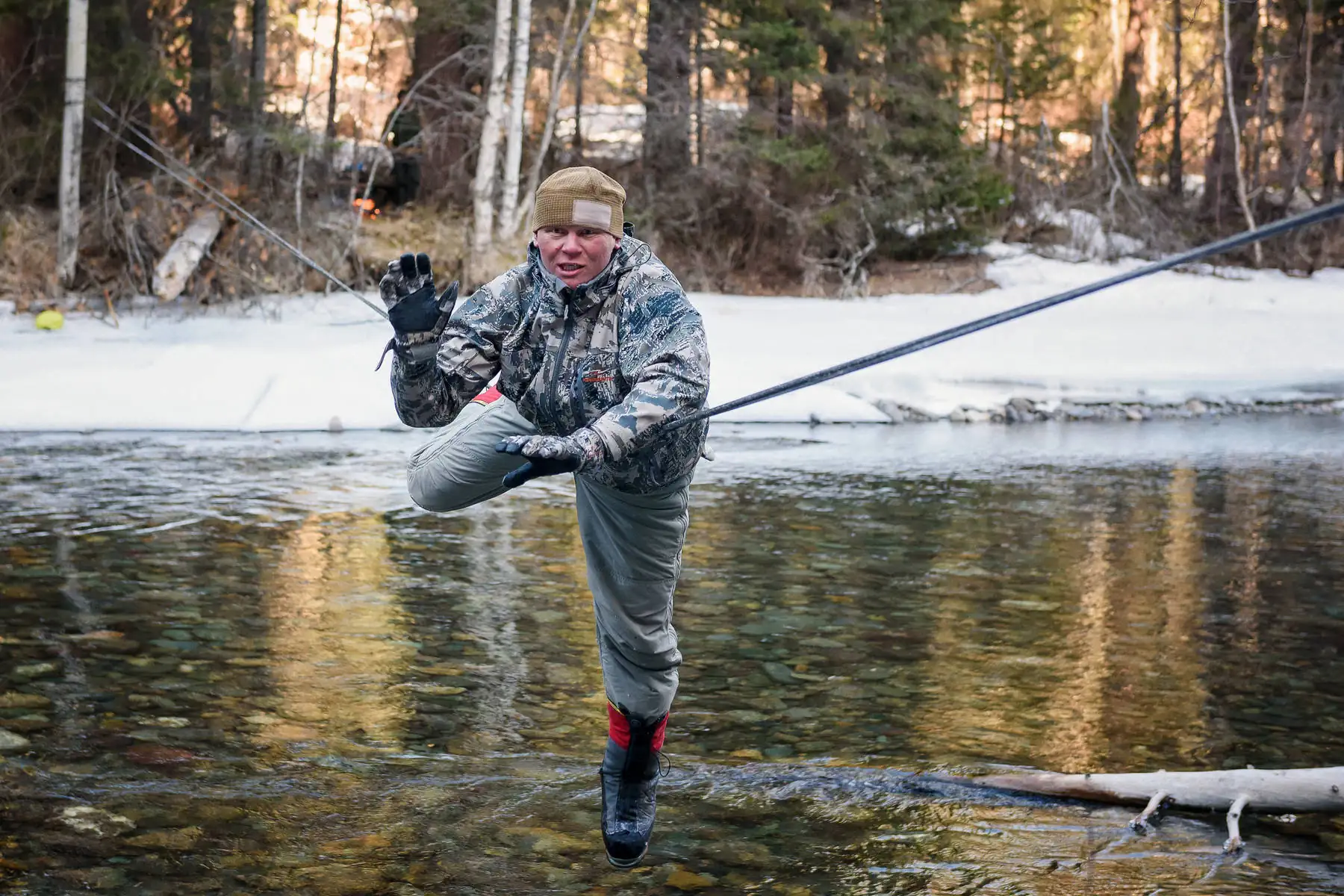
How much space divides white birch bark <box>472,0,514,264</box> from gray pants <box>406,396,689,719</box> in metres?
16.3

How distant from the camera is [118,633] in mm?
6984

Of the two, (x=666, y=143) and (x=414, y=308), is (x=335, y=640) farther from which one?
(x=666, y=143)

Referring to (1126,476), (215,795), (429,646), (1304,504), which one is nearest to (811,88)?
(1126,476)

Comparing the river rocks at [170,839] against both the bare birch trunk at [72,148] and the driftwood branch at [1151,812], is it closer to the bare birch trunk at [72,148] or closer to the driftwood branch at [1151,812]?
the driftwood branch at [1151,812]

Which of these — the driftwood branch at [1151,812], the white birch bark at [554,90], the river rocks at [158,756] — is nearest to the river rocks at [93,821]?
the river rocks at [158,756]

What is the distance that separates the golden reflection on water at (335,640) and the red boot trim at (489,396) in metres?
1.56

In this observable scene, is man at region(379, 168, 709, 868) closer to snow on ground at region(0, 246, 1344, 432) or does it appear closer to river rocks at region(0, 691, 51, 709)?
river rocks at region(0, 691, 51, 709)

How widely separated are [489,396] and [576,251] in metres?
0.74

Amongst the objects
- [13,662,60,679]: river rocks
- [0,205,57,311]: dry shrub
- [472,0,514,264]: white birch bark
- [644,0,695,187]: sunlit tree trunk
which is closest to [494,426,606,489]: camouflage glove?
[13,662,60,679]: river rocks

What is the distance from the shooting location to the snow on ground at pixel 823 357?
15055 mm

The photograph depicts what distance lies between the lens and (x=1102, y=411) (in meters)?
17.2

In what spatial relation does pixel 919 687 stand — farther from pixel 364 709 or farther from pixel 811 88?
pixel 811 88

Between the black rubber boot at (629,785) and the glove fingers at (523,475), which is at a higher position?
→ the glove fingers at (523,475)

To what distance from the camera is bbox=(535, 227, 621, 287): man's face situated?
3980 mm
